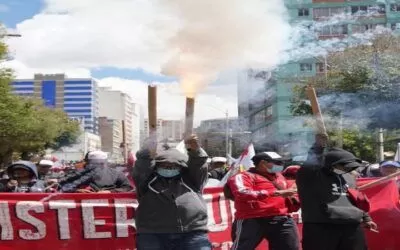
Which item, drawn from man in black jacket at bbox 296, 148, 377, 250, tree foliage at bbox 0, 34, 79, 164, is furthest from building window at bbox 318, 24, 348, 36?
tree foliage at bbox 0, 34, 79, 164

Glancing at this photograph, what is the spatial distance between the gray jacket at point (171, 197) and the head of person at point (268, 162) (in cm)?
117

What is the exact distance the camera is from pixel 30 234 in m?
7.96

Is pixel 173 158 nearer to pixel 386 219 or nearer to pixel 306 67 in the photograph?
pixel 306 67

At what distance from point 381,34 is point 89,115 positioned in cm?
15457

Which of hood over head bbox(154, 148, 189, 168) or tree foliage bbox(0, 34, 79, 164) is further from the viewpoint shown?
tree foliage bbox(0, 34, 79, 164)

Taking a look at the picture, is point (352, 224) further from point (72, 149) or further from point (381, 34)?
point (72, 149)

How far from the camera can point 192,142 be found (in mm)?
5691

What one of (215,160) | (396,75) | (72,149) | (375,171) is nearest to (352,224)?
(396,75)

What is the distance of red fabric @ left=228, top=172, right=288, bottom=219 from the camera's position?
263 inches

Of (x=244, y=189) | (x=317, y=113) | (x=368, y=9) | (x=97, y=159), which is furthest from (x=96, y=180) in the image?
(x=368, y=9)

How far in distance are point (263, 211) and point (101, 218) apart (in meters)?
2.32

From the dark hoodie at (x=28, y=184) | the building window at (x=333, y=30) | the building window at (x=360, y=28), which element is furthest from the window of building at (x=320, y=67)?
the dark hoodie at (x=28, y=184)

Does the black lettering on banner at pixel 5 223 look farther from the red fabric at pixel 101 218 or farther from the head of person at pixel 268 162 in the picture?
the head of person at pixel 268 162

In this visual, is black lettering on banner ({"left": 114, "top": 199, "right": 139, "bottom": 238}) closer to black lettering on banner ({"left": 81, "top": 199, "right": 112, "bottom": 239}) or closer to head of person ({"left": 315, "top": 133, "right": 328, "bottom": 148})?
black lettering on banner ({"left": 81, "top": 199, "right": 112, "bottom": 239})
